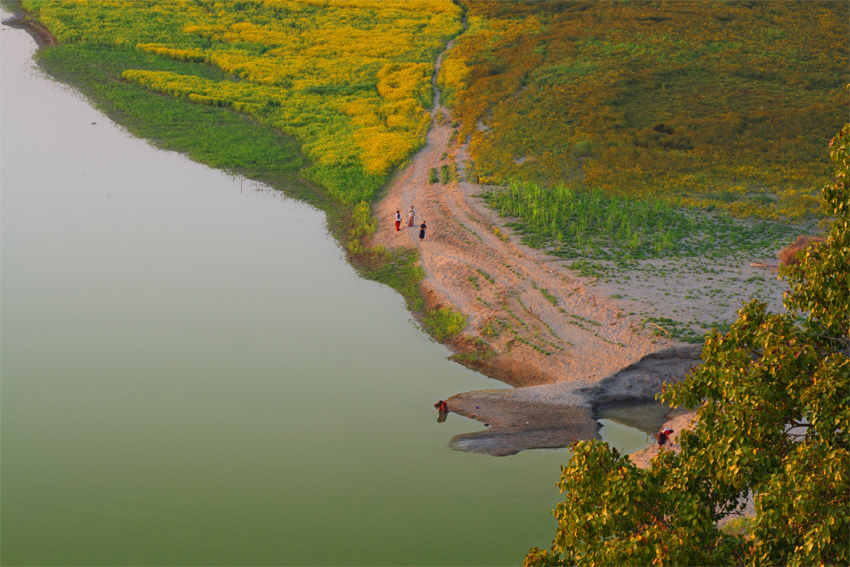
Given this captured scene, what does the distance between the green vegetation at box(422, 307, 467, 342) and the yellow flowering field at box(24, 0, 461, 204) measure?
12299 millimetres

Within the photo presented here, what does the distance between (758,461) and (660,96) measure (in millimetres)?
46974

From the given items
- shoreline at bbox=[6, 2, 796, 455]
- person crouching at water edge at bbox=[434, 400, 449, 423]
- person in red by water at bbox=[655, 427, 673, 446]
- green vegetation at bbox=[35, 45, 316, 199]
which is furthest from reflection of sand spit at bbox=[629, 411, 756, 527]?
green vegetation at bbox=[35, 45, 316, 199]

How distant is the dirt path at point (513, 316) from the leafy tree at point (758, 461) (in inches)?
465

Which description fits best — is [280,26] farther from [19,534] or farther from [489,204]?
[19,534]

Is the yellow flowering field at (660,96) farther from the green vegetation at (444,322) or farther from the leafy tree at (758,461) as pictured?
the leafy tree at (758,461)

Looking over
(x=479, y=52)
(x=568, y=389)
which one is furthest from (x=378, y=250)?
(x=479, y=52)

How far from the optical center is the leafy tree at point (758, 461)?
9.08 metres

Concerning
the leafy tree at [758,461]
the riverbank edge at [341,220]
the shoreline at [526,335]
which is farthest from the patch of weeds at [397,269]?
the leafy tree at [758,461]

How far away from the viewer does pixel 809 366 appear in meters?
9.84

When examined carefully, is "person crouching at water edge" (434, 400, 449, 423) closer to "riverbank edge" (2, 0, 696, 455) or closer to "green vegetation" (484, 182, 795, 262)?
"riverbank edge" (2, 0, 696, 455)

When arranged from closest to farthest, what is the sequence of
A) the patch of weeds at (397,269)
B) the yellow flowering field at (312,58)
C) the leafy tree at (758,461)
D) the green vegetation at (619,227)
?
the leafy tree at (758,461), the patch of weeds at (397,269), the green vegetation at (619,227), the yellow flowering field at (312,58)

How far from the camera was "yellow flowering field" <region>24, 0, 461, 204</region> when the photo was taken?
47.1 metres

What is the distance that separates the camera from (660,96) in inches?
2087

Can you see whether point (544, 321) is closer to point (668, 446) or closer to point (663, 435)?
point (663, 435)
